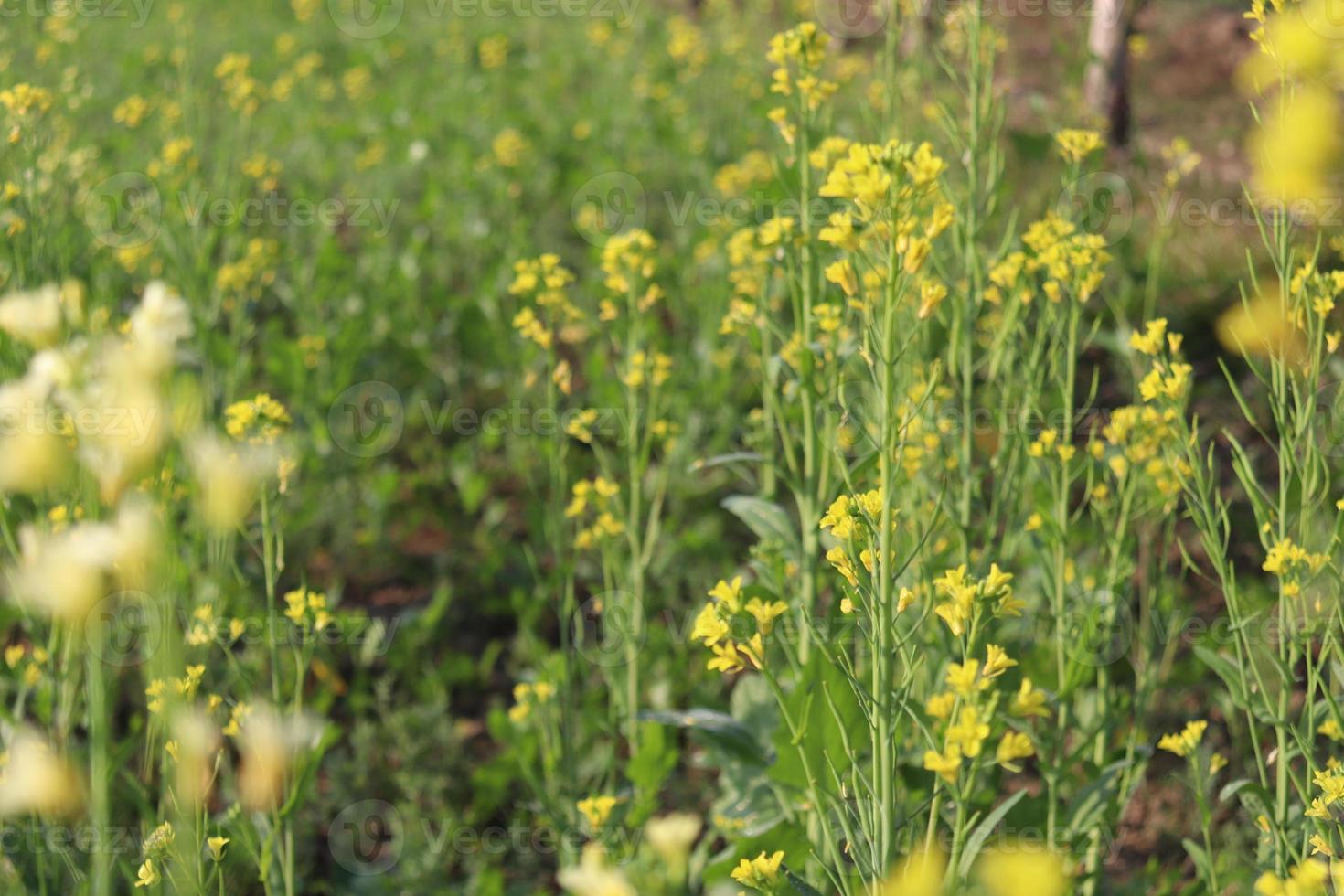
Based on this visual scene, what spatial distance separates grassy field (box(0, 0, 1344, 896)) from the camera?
1208 mm

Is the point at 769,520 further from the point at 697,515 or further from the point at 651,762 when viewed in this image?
the point at 697,515

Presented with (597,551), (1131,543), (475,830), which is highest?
(1131,543)

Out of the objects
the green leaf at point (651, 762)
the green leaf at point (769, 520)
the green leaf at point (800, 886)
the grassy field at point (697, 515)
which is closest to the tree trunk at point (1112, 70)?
the grassy field at point (697, 515)

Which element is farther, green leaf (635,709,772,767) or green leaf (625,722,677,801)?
green leaf (625,722,677,801)

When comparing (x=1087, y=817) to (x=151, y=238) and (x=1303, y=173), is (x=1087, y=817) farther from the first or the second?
(x=151, y=238)

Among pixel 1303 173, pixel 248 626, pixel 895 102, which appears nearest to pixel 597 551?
pixel 248 626

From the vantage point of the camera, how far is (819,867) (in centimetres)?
165

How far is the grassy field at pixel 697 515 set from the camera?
1.21m

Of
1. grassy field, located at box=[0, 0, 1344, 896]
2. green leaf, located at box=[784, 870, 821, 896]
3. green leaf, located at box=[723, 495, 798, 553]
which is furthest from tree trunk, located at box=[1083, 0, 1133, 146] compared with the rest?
green leaf, located at box=[784, 870, 821, 896]

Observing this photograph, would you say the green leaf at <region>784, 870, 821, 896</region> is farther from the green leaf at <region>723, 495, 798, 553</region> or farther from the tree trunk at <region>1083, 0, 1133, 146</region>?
the tree trunk at <region>1083, 0, 1133, 146</region>

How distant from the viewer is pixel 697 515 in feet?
10.9

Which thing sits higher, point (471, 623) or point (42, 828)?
point (42, 828)

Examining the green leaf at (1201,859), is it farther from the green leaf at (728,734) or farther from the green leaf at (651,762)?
the green leaf at (651,762)

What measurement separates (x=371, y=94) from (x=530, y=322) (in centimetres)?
475
